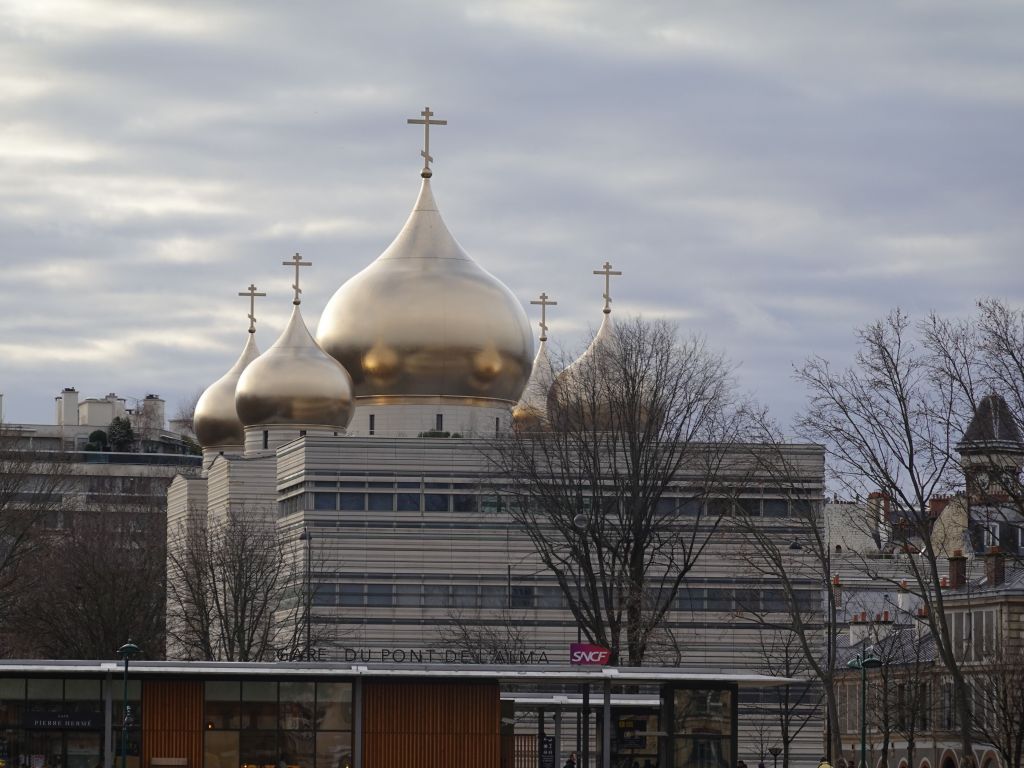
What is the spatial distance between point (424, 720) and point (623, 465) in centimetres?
2311

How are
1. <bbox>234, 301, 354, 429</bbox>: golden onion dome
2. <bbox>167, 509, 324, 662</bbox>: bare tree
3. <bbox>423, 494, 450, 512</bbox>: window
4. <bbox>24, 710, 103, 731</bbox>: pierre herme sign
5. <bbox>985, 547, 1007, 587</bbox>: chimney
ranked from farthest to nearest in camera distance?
1. <bbox>234, 301, 354, 429</bbox>: golden onion dome
2. <bbox>423, 494, 450, 512</bbox>: window
3. <bbox>985, 547, 1007, 587</bbox>: chimney
4. <bbox>167, 509, 324, 662</bbox>: bare tree
5. <bbox>24, 710, 103, 731</bbox>: pierre herme sign

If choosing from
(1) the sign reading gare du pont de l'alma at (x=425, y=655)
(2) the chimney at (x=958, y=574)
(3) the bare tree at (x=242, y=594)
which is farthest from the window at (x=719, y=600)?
(3) the bare tree at (x=242, y=594)

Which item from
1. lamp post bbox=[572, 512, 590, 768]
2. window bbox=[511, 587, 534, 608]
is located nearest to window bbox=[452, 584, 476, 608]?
window bbox=[511, 587, 534, 608]

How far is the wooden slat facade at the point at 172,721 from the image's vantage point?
151 ft

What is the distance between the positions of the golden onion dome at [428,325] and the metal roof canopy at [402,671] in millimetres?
38326

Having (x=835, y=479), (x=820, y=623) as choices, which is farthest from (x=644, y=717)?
(x=820, y=623)

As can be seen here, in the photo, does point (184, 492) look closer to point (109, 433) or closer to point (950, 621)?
point (950, 621)

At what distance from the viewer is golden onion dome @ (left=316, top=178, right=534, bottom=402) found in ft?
274

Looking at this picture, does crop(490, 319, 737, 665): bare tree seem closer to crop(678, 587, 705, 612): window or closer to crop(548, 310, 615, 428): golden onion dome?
crop(548, 310, 615, 428): golden onion dome

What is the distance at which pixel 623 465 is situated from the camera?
6838cm

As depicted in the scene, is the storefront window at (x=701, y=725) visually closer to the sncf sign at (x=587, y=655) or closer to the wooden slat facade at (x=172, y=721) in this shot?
the sncf sign at (x=587, y=655)

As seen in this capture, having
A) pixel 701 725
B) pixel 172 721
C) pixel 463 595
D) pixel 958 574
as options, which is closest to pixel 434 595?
pixel 463 595

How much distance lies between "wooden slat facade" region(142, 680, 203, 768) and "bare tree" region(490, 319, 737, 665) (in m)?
13.3

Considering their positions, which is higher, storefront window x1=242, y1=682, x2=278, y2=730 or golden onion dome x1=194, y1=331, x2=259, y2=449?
golden onion dome x1=194, y1=331, x2=259, y2=449
